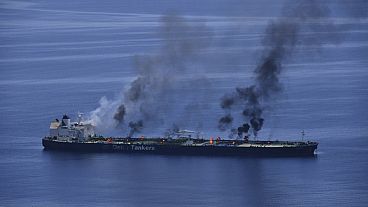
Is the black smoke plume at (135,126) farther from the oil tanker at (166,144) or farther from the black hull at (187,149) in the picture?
the black hull at (187,149)

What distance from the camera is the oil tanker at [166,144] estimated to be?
115250mm

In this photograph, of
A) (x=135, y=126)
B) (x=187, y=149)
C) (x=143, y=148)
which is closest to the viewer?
(x=187, y=149)

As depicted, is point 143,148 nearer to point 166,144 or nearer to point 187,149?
point 166,144

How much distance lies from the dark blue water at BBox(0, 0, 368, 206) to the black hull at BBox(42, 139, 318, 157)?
1.17 meters

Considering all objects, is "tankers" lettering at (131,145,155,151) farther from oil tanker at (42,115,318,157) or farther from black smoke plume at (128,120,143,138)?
black smoke plume at (128,120,143,138)

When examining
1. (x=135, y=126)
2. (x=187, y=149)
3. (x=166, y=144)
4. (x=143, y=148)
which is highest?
(x=135, y=126)

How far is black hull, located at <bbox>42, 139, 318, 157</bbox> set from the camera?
114625 millimetres

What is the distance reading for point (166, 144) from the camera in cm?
11831

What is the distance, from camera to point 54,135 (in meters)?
123

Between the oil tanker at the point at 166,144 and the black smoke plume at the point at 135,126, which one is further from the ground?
the black smoke plume at the point at 135,126

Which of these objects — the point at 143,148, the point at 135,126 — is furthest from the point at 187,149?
the point at 135,126

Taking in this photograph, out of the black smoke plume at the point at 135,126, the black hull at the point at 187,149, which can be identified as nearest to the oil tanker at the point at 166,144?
the black hull at the point at 187,149

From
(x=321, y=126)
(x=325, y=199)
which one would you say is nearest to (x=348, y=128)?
(x=321, y=126)

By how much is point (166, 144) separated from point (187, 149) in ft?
6.08
